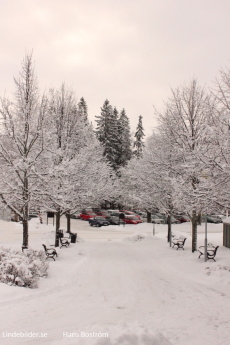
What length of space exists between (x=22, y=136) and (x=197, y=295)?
10.8 m

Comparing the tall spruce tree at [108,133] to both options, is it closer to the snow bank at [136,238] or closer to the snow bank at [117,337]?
the snow bank at [136,238]

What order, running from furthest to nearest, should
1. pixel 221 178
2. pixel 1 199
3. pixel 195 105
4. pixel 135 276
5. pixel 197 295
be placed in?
pixel 195 105 < pixel 1 199 < pixel 135 276 < pixel 221 178 < pixel 197 295

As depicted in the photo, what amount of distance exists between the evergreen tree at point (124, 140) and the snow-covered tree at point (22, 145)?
41806 mm

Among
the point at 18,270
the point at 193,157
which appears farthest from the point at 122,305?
the point at 193,157

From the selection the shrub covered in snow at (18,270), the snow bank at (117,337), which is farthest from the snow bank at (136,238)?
the snow bank at (117,337)

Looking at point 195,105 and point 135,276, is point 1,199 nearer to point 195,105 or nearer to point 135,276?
point 135,276

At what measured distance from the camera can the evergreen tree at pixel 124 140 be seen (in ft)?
188

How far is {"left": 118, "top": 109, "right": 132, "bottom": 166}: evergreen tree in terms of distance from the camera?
188 ft

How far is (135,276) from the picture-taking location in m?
11.7

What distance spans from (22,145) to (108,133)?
4107cm

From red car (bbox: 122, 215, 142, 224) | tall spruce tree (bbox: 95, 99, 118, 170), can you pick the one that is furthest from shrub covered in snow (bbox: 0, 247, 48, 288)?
tall spruce tree (bbox: 95, 99, 118, 170)

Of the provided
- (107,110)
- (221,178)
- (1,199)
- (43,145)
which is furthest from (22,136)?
(107,110)

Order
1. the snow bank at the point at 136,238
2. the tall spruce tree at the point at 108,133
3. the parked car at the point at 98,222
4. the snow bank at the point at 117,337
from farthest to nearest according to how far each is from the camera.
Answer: the tall spruce tree at the point at 108,133 → the parked car at the point at 98,222 → the snow bank at the point at 136,238 → the snow bank at the point at 117,337

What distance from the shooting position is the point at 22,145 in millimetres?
14648
